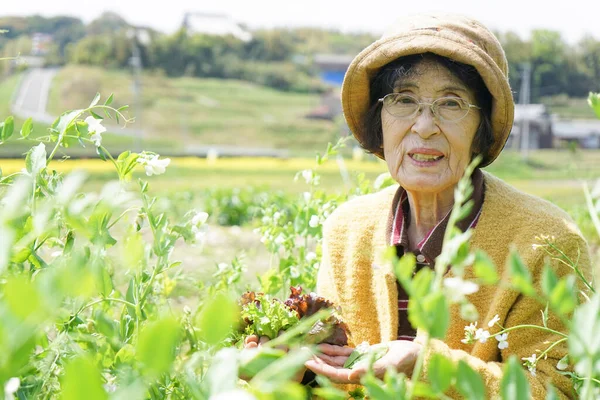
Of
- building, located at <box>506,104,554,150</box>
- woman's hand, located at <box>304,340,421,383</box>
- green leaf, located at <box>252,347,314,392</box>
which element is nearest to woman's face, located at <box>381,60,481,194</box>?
woman's hand, located at <box>304,340,421,383</box>

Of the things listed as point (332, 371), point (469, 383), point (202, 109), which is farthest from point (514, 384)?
point (202, 109)

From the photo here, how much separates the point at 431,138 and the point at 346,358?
2.06 ft

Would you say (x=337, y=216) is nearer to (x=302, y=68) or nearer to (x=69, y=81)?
(x=69, y=81)

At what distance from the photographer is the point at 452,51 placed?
5.57 feet

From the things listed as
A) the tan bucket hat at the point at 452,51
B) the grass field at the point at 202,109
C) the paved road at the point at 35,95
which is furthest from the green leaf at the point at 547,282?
the paved road at the point at 35,95

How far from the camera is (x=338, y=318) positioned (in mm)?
1519

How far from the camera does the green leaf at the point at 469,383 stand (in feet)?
1.51

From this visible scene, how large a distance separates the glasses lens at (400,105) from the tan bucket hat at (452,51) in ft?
0.28

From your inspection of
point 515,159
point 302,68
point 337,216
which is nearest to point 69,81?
point 302,68

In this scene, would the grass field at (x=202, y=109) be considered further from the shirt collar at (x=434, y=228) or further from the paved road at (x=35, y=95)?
the shirt collar at (x=434, y=228)

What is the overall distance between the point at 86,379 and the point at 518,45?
2481cm

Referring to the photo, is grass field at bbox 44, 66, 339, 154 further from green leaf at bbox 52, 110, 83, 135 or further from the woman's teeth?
green leaf at bbox 52, 110, 83, 135

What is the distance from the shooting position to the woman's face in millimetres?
1773

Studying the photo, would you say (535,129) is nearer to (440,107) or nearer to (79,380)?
(440,107)
